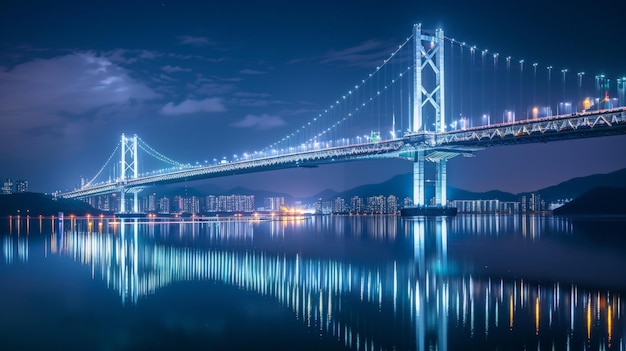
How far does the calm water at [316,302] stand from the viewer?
7945mm

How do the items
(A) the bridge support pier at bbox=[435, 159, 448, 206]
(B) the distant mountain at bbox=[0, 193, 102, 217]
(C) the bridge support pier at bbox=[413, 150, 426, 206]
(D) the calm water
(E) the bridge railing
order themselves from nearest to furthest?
(D) the calm water → (E) the bridge railing → (C) the bridge support pier at bbox=[413, 150, 426, 206] → (A) the bridge support pier at bbox=[435, 159, 448, 206] → (B) the distant mountain at bbox=[0, 193, 102, 217]

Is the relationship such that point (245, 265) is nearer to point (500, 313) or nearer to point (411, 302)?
point (411, 302)

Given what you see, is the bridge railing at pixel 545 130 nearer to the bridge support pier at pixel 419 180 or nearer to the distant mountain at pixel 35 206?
the bridge support pier at pixel 419 180

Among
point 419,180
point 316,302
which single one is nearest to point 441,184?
point 419,180

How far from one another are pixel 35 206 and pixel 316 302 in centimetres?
10399

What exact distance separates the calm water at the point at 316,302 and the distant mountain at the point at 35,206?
297 ft

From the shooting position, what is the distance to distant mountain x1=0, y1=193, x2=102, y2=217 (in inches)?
3968

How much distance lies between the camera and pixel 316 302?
34.4 ft

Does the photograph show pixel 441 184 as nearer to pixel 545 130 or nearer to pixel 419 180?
pixel 419 180

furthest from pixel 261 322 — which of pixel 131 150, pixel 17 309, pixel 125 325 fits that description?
pixel 131 150

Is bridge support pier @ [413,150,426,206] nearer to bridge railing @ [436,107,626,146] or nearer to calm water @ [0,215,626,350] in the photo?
bridge railing @ [436,107,626,146]

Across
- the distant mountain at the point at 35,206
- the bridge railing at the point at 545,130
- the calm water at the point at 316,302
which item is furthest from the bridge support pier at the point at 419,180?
the distant mountain at the point at 35,206

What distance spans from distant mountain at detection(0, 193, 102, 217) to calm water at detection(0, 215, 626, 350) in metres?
90.6

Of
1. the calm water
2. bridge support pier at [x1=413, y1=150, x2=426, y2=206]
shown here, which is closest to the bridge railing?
bridge support pier at [x1=413, y1=150, x2=426, y2=206]
